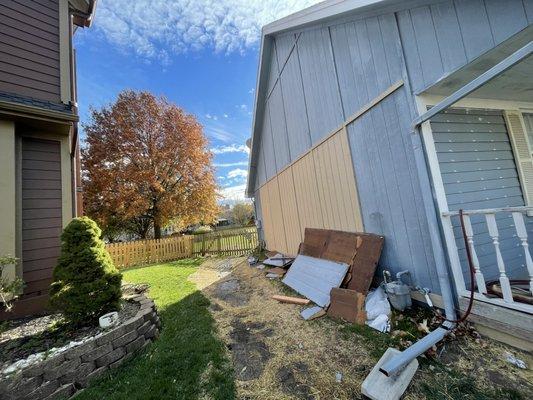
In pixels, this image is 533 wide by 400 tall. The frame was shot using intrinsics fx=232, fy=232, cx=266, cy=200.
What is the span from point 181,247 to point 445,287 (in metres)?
12.8

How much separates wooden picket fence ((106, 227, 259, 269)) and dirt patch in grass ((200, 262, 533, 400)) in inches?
334

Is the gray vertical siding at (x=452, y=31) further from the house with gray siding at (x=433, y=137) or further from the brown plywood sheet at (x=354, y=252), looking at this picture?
the brown plywood sheet at (x=354, y=252)

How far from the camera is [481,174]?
3.80 m

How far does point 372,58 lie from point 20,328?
6.90 meters

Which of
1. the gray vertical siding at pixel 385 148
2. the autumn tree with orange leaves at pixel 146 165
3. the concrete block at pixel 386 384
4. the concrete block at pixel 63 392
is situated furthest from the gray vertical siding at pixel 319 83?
the autumn tree with orange leaves at pixel 146 165

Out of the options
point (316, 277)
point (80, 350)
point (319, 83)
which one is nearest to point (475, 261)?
point (316, 277)

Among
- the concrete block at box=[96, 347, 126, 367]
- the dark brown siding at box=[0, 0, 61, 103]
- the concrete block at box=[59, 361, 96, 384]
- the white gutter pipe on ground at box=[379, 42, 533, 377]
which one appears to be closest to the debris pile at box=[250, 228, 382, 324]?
the white gutter pipe on ground at box=[379, 42, 533, 377]

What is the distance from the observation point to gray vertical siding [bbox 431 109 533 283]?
3.52m

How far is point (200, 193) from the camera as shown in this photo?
16.5 m

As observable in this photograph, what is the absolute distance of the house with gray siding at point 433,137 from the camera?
2.61 metres

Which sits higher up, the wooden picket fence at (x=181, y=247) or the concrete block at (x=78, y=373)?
the wooden picket fence at (x=181, y=247)

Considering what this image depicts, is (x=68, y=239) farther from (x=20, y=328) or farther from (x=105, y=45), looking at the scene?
(x=105, y=45)

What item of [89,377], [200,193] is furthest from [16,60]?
[200,193]

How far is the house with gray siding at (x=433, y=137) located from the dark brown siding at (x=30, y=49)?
538 centimetres
